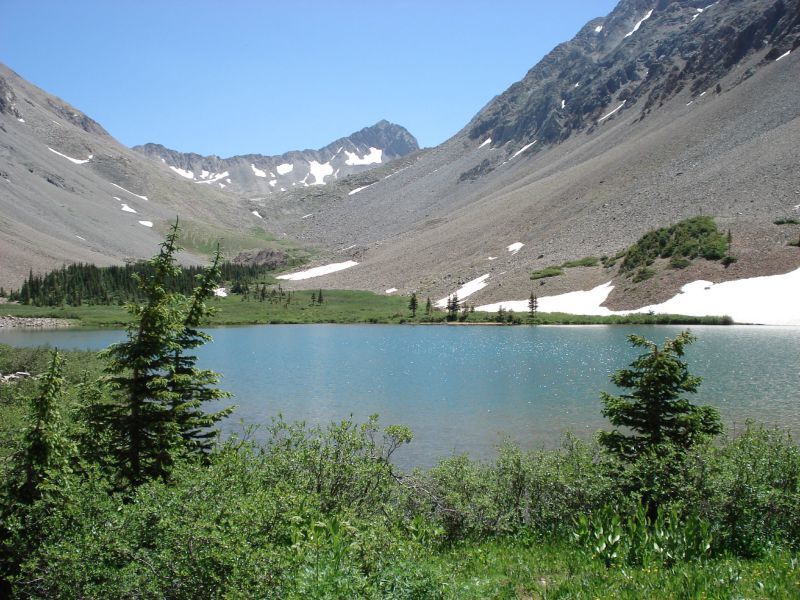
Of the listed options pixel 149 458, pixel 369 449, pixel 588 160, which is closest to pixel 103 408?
pixel 149 458

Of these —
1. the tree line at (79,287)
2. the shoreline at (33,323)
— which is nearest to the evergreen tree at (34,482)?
the shoreline at (33,323)

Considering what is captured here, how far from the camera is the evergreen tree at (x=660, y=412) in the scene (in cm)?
1334

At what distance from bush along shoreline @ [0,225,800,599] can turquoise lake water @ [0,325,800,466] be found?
32.4ft

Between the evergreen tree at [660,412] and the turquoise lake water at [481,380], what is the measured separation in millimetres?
10101

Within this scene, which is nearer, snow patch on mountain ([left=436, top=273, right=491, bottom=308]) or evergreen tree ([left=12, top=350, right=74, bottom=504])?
evergreen tree ([left=12, top=350, right=74, bottom=504])

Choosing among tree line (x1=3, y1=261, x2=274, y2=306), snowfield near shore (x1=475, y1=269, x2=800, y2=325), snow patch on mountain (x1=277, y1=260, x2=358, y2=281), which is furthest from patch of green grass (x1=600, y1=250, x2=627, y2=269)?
snow patch on mountain (x1=277, y1=260, x2=358, y2=281)

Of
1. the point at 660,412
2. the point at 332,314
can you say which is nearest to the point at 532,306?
the point at 332,314

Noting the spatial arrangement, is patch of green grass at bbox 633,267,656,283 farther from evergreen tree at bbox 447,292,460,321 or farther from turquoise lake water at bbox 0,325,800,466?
evergreen tree at bbox 447,292,460,321

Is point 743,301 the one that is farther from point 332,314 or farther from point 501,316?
point 332,314

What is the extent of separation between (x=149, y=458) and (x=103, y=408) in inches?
61.3

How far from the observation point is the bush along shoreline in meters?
7.86

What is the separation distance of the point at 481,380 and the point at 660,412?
30.5 meters

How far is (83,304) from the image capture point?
448 ft

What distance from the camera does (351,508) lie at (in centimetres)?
1091
